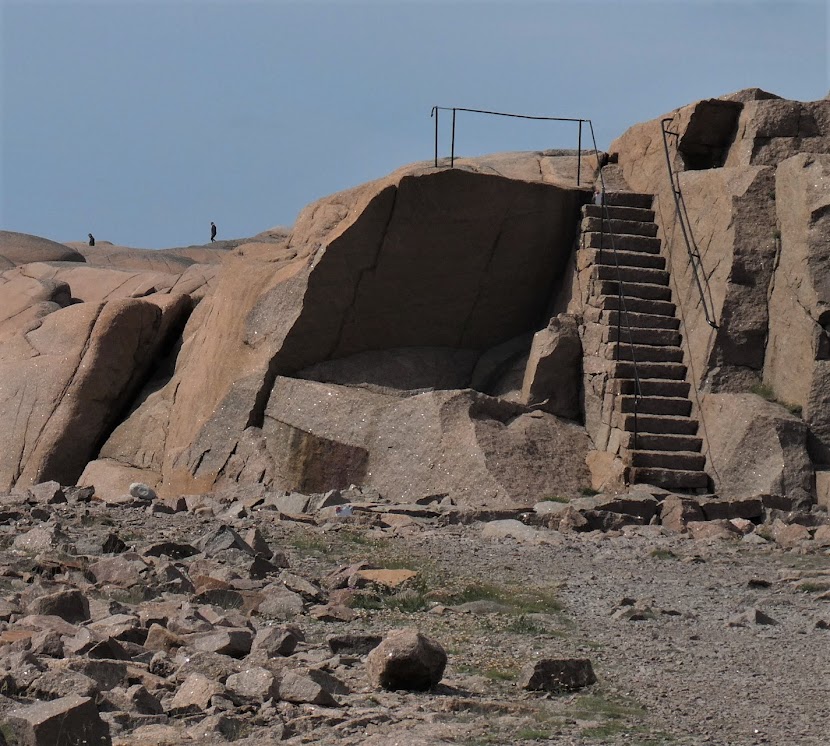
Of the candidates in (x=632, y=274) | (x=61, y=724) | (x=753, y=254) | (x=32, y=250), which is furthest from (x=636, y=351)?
(x=32, y=250)

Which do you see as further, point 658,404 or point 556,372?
point 556,372

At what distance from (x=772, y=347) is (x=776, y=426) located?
3.53 ft

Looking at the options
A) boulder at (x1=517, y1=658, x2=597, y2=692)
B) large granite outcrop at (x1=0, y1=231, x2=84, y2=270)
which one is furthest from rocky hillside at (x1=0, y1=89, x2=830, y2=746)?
large granite outcrop at (x1=0, y1=231, x2=84, y2=270)

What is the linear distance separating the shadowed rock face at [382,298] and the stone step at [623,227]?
1.37 feet

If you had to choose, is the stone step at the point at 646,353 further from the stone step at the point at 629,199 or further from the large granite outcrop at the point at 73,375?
the large granite outcrop at the point at 73,375

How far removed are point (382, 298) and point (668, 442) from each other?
3666 mm

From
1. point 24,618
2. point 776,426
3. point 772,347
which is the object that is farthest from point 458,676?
point 772,347

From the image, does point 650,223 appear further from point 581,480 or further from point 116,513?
point 116,513

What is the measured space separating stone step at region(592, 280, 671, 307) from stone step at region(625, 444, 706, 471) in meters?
1.94

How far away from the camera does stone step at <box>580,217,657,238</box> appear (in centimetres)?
1389

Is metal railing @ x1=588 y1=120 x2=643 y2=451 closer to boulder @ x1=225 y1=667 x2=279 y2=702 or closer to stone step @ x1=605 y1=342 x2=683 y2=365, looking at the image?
stone step @ x1=605 y1=342 x2=683 y2=365

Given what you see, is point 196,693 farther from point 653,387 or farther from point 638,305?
point 638,305

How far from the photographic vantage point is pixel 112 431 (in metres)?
16.1

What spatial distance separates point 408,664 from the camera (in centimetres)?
487
